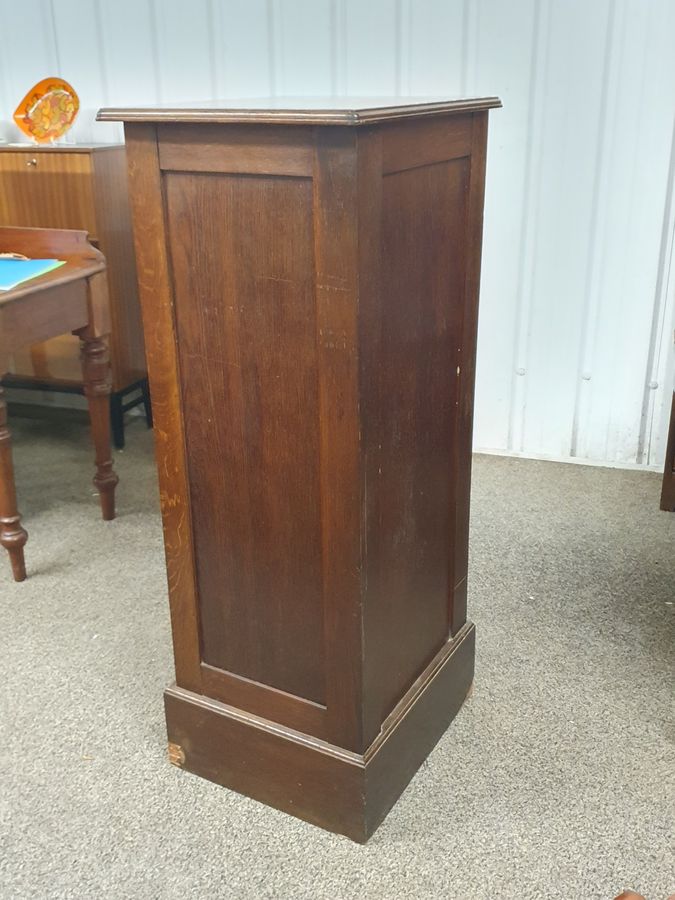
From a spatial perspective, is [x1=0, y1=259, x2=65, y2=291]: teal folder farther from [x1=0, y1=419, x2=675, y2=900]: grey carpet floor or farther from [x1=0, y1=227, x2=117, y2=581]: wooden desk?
[x1=0, y1=419, x2=675, y2=900]: grey carpet floor

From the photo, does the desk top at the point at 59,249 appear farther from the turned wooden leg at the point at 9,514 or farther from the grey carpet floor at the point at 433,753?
the grey carpet floor at the point at 433,753

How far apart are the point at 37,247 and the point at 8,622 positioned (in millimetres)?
1284

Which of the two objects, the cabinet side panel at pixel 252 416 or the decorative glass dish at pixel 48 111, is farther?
the decorative glass dish at pixel 48 111

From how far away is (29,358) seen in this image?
3.85 m

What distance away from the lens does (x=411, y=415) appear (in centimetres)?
173

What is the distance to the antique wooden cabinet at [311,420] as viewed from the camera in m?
1.46

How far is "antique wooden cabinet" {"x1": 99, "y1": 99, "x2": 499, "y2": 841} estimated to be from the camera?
146cm

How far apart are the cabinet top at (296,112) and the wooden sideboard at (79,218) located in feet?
6.72

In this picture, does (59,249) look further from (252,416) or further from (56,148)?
(252,416)

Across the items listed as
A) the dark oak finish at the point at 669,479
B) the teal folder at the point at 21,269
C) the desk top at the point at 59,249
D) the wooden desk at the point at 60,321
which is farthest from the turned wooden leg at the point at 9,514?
the dark oak finish at the point at 669,479

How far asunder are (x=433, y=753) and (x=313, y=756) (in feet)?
1.23

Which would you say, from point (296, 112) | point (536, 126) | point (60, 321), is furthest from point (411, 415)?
point (536, 126)

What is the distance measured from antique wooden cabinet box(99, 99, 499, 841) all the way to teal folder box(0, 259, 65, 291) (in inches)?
46.3

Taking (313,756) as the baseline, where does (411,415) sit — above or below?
above
